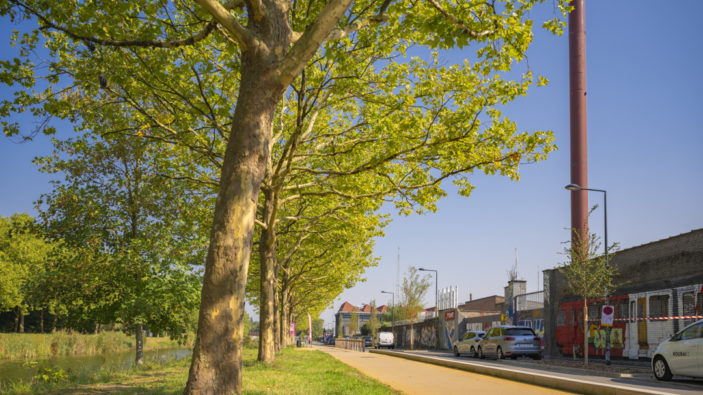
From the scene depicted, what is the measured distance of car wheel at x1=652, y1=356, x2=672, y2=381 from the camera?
14367 mm

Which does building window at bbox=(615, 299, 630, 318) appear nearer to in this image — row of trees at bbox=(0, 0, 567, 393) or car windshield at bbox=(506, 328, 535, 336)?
car windshield at bbox=(506, 328, 535, 336)

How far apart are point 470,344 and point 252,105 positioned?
85.9 ft

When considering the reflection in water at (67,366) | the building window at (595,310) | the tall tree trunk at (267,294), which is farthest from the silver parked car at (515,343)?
the reflection in water at (67,366)

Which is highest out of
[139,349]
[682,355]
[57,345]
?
[682,355]

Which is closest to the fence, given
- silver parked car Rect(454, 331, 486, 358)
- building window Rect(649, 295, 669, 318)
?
silver parked car Rect(454, 331, 486, 358)

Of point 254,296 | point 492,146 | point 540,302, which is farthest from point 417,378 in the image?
point 254,296

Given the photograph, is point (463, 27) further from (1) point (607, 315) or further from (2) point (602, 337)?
(2) point (602, 337)

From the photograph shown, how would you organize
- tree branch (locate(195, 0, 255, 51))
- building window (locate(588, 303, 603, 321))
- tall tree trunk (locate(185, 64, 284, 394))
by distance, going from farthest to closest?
building window (locate(588, 303, 603, 321)), tree branch (locate(195, 0, 255, 51)), tall tree trunk (locate(185, 64, 284, 394))

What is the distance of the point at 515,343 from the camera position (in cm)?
2553

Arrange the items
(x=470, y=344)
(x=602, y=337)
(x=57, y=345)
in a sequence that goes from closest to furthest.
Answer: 1. (x=602, y=337)
2. (x=470, y=344)
3. (x=57, y=345)

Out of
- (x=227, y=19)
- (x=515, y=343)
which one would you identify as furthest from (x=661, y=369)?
(x=227, y=19)

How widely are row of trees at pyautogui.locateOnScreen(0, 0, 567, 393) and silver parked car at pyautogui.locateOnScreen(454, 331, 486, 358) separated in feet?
36.3

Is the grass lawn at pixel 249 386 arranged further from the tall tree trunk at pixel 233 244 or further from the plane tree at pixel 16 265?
the plane tree at pixel 16 265

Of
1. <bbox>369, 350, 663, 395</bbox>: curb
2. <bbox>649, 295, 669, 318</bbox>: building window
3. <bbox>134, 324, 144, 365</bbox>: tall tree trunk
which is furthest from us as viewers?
<bbox>649, 295, 669, 318</bbox>: building window
